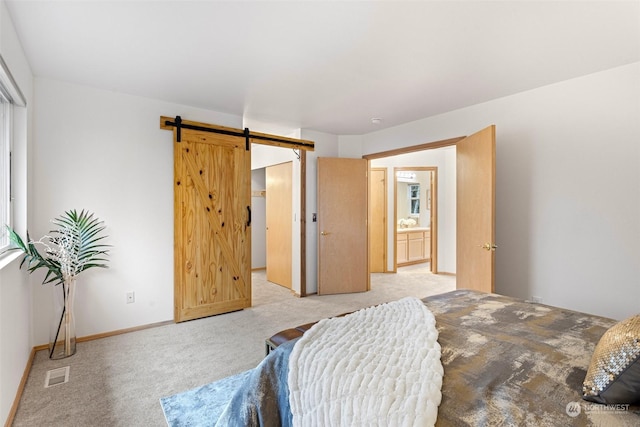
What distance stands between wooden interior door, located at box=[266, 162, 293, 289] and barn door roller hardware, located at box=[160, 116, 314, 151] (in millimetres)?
506

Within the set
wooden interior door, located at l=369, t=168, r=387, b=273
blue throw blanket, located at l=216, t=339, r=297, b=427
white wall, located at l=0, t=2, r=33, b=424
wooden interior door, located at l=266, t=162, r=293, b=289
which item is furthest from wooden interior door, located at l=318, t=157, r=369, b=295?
blue throw blanket, located at l=216, t=339, r=297, b=427

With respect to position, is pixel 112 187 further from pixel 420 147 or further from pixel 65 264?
pixel 420 147

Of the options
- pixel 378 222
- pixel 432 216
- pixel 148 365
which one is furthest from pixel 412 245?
pixel 148 365

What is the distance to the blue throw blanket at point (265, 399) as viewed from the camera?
3.81 feet

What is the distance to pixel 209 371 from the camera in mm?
2344

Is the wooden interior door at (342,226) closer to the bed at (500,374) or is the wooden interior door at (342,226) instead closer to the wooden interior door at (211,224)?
the wooden interior door at (211,224)

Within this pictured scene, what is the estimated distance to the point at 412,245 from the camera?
6988 millimetres


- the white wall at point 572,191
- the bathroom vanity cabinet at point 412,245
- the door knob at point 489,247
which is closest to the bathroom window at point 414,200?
the bathroom vanity cabinet at point 412,245

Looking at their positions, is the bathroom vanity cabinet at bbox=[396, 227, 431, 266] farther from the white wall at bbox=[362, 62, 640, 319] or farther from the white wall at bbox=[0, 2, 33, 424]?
the white wall at bbox=[0, 2, 33, 424]

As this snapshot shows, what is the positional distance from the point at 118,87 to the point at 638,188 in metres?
4.49

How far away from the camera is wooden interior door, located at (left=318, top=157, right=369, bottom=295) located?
15.0ft

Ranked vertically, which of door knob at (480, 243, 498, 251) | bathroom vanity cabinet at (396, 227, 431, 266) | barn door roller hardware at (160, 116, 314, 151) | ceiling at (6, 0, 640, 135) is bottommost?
bathroom vanity cabinet at (396, 227, 431, 266)

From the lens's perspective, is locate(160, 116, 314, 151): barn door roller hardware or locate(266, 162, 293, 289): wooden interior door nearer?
locate(160, 116, 314, 151): barn door roller hardware

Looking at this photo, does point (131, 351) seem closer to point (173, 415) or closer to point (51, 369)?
point (51, 369)
